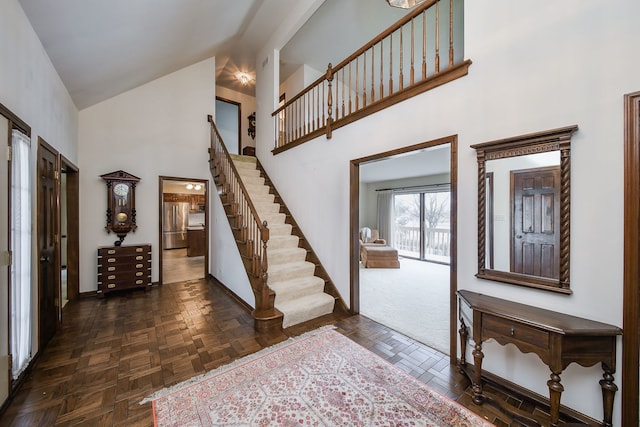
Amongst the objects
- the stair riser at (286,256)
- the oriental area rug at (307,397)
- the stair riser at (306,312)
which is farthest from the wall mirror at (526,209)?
the stair riser at (286,256)

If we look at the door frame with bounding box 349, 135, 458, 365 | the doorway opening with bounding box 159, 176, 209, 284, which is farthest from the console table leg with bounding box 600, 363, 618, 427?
the doorway opening with bounding box 159, 176, 209, 284

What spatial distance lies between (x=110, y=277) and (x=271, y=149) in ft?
11.6

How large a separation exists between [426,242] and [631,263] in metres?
6.44

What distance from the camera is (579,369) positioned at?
5.37ft

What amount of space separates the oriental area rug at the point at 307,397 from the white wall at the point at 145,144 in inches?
137

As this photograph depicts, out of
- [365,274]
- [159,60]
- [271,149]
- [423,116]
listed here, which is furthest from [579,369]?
[159,60]

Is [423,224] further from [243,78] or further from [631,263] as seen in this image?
[243,78]

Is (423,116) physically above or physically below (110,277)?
above

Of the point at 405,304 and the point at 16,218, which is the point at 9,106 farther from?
the point at 405,304

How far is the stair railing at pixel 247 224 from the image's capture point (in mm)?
2969

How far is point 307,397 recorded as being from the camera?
1852mm

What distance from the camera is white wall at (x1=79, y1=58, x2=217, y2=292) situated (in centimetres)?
414

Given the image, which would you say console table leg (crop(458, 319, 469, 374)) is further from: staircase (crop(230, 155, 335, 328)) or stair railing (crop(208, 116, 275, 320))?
stair railing (crop(208, 116, 275, 320))

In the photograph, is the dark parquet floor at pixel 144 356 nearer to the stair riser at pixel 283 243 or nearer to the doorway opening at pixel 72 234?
the doorway opening at pixel 72 234
